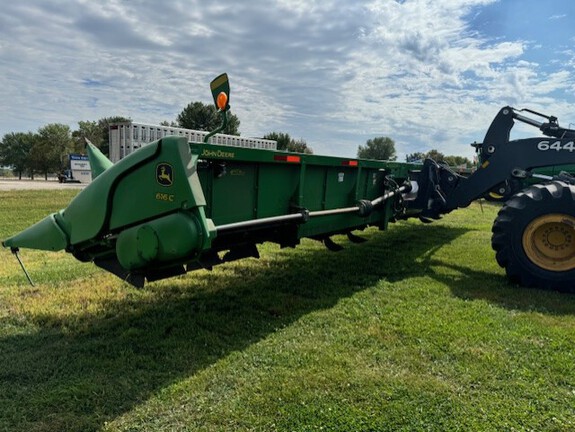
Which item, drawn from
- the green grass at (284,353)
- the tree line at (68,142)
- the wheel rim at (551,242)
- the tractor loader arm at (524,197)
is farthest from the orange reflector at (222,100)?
the tree line at (68,142)

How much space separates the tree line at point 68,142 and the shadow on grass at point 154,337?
36647mm

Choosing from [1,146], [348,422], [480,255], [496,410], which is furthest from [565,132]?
[1,146]

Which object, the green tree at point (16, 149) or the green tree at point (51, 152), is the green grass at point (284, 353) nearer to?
the green tree at point (51, 152)

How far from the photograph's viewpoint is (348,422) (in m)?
2.58

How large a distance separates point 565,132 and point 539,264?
2545 mm

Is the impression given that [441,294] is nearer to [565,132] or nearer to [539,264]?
[539,264]

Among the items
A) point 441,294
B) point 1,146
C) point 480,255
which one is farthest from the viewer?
point 1,146

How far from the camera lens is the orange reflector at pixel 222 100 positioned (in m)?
3.19

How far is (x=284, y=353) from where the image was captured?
3465 mm

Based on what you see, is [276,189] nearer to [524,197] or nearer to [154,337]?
[154,337]

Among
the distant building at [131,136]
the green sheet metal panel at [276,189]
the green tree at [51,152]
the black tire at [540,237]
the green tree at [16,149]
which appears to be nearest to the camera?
the green sheet metal panel at [276,189]

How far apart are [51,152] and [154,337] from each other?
65.3 m

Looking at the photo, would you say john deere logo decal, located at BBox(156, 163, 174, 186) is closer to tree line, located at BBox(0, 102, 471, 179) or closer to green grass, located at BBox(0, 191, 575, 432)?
green grass, located at BBox(0, 191, 575, 432)

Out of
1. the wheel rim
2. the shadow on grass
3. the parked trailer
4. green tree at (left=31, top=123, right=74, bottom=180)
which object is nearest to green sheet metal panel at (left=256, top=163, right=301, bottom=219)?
the parked trailer
